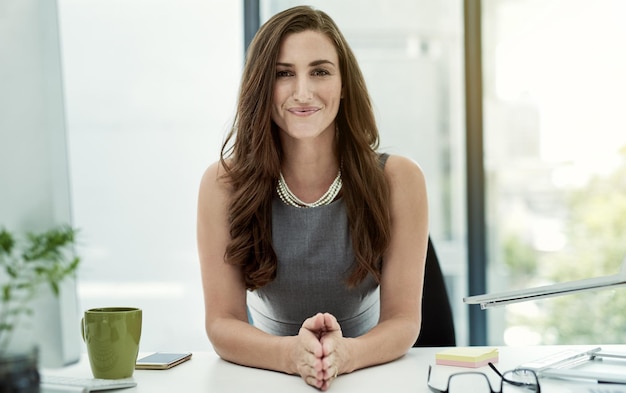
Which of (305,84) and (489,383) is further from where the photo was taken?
(305,84)

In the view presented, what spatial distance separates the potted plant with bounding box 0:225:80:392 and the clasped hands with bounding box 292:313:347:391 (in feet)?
1.67

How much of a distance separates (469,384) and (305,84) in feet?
3.07

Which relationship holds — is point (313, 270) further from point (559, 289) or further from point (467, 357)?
point (559, 289)

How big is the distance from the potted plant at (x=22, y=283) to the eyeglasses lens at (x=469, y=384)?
24.7 inches

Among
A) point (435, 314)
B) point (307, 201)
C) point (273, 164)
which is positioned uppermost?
point (273, 164)

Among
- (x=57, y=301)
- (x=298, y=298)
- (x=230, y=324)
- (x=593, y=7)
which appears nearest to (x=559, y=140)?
(x=593, y=7)

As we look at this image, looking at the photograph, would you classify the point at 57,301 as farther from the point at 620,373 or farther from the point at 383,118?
the point at 383,118

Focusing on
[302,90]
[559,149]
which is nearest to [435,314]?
[302,90]

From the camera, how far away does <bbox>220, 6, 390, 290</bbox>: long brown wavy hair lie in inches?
72.7

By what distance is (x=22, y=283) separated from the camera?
2.78 feet

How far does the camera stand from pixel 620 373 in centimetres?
126

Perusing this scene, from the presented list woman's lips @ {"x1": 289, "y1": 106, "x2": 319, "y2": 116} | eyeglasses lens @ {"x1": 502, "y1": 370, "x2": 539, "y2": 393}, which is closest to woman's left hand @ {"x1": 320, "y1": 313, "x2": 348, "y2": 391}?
eyeglasses lens @ {"x1": 502, "y1": 370, "x2": 539, "y2": 393}

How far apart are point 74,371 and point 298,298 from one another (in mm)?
718

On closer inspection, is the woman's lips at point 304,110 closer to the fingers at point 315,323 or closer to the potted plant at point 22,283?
the fingers at point 315,323
